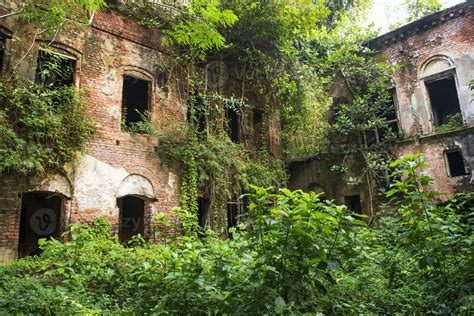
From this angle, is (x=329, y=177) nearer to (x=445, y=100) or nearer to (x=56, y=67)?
(x=445, y=100)

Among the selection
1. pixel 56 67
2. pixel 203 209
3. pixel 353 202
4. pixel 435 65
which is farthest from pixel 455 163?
pixel 56 67

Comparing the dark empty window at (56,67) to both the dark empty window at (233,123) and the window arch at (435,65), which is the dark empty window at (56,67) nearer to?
the dark empty window at (233,123)

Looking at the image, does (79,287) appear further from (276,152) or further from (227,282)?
(276,152)

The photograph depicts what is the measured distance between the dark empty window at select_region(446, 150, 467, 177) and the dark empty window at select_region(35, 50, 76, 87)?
13.0m

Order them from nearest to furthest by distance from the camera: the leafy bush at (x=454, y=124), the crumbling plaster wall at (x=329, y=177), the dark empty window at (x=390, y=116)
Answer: the leafy bush at (x=454, y=124), the dark empty window at (x=390, y=116), the crumbling plaster wall at (x=329, y=177)

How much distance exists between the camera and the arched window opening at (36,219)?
9898mm

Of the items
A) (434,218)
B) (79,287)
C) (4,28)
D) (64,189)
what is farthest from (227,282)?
(4,28)

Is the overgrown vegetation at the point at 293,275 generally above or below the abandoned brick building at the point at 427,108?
below

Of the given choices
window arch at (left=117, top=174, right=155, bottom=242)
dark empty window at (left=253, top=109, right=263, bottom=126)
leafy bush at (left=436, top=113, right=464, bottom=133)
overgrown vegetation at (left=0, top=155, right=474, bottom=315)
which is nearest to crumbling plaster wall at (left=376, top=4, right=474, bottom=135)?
→ leafy bush at (left=436, top=113, right=464, bottom=133)

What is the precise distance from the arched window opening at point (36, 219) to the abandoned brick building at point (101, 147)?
3 centimetres

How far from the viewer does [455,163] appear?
530 inches

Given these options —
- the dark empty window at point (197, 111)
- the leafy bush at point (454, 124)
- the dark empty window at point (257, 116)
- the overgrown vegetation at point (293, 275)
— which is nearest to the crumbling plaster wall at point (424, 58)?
the leafy bush at point (454, 124)

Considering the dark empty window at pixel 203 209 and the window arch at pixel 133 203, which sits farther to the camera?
the dark empty window at pixel 203 209

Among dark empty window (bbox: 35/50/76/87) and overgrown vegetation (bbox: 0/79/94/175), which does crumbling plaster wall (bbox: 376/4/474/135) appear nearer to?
overgrown vegetation (bbox: 0/79/94/175)
